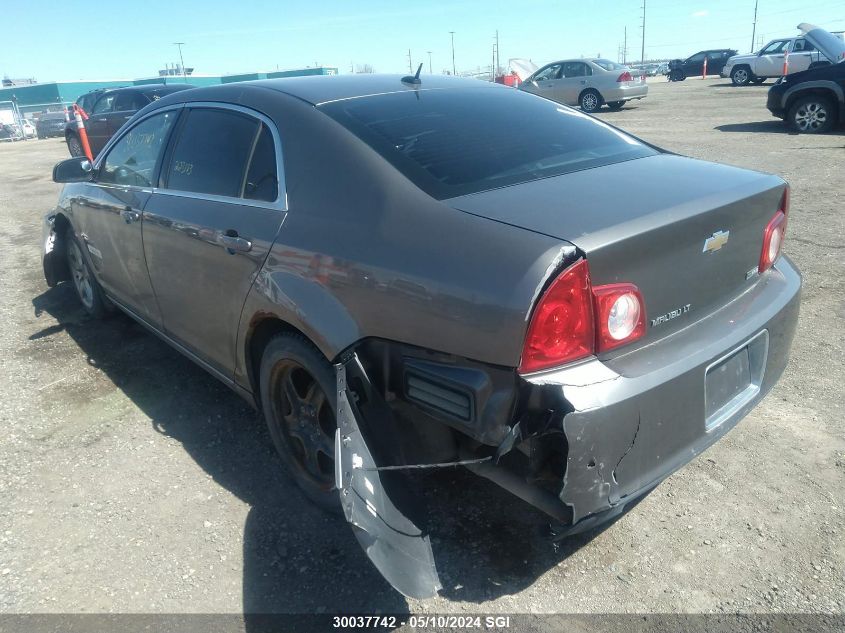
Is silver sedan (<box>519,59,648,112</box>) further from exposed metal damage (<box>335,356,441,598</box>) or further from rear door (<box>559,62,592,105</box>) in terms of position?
exposed metal damage (<box>335,356,441,598</box>)

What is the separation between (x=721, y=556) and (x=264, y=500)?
1.86 meters

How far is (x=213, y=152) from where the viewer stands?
314 centimetres

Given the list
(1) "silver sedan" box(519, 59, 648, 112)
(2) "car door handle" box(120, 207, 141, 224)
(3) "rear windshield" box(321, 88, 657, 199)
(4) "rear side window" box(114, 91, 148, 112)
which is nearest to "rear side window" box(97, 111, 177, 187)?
(2) "car door handle" box(120, 207, 141, 224)

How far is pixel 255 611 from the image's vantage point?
2307mm

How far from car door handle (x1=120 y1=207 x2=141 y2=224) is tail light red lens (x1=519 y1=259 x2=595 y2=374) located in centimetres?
260

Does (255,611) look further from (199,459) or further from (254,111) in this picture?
(254,111)

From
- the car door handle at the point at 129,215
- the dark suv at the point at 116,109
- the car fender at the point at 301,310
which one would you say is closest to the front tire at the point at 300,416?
the car fender at the point at 301,310

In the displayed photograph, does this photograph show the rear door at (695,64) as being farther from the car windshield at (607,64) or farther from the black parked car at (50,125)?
the black parked car at (50,125)

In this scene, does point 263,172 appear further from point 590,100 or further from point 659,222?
point 590,100

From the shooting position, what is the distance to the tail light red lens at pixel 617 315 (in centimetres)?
194

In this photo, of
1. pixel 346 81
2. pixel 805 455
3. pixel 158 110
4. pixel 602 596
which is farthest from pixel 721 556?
pixel 158 110

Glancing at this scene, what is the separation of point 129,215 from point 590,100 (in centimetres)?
1838

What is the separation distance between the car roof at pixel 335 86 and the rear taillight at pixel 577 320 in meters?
1.48

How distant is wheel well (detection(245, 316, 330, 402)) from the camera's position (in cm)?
265
